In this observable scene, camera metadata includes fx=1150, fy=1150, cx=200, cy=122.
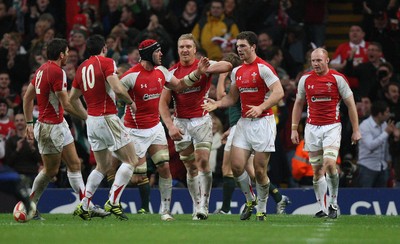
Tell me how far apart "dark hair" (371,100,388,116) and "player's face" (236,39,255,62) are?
527cm

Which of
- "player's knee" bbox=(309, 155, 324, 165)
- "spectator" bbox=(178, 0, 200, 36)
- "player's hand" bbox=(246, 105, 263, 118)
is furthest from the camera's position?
"spectator" bbox=(178, 0, 200, 36)

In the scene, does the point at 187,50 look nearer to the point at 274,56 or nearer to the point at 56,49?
the point at 56,49

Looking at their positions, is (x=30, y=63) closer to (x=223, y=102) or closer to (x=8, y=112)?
(x=8, y=112)

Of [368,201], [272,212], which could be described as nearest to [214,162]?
[272,212]

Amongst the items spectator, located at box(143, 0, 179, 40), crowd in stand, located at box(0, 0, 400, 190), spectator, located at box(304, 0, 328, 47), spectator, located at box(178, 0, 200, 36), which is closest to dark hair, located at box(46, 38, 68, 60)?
crowd in stand, located at box(0, 0, 400, 190)

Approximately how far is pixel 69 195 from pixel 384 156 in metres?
5.91

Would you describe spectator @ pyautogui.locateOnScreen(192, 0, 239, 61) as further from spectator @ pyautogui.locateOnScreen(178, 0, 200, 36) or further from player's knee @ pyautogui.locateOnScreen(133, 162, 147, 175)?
player's knee @ pyautogui.locateOnScreen(133, 162, 147, 175)

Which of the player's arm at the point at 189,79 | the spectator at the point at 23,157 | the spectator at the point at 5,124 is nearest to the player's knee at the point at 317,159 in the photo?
the player's arm at the point at 189,79

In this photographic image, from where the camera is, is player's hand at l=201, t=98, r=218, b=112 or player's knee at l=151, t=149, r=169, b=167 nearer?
player's hand at l=201, t=98, r=218, b=112

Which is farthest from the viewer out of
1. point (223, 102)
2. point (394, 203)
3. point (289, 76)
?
point (289, 76)

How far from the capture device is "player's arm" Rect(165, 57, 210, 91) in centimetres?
1628

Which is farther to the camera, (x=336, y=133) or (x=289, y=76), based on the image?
(x=289, y=76)

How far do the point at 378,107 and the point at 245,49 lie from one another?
543 cm

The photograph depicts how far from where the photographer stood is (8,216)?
17.7 meters
